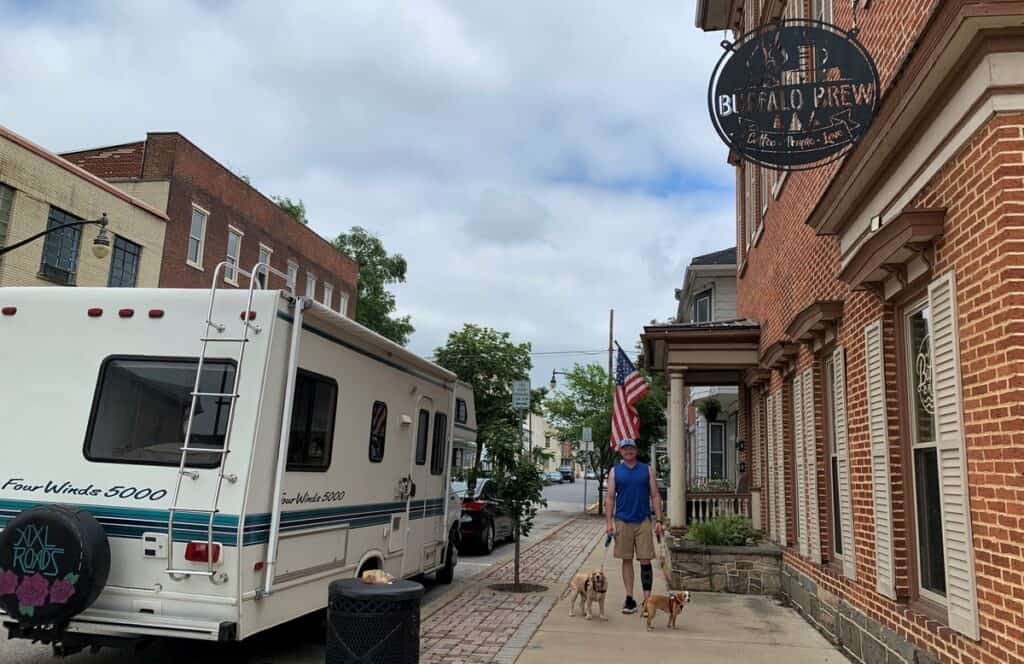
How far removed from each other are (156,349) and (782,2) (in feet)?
29.4

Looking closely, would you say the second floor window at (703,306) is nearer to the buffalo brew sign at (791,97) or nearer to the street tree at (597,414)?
the street tree at (597,414)

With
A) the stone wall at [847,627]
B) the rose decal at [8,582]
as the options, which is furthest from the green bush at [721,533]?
the rose decal at [8,582]

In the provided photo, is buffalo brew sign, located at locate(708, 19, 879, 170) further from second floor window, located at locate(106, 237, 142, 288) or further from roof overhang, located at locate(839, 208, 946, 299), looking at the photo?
second floor window, located at locate(106, 237, 142, 288)

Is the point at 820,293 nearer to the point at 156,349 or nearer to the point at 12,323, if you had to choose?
the point at 156,349

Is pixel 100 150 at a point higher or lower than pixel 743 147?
higher

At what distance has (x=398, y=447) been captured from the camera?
26.1 feet

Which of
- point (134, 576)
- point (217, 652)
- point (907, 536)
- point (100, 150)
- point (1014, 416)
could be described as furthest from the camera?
point (100, 150)

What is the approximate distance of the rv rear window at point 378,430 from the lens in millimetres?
7301

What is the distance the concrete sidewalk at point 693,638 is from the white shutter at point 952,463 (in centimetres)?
231

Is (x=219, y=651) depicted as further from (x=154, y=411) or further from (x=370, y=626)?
(x=370, y=626)

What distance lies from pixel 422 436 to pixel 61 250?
15381mm

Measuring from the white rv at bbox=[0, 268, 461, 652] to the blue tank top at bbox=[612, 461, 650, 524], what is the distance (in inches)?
130

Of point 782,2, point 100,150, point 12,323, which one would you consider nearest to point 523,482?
point 12,323

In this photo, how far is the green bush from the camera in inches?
406
